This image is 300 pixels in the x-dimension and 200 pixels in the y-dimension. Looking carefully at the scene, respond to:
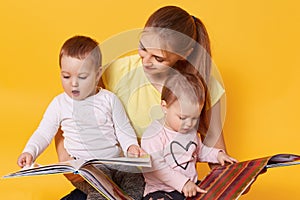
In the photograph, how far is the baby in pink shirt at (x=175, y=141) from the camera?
6.58 feet

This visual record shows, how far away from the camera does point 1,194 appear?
260cm

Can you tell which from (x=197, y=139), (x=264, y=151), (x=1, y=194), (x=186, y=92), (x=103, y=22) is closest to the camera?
(x=186, y=92)

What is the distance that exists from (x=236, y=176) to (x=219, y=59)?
1019 millimetres

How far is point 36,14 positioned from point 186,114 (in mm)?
1319

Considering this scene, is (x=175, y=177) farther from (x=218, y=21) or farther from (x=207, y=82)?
(x=218, y=21)

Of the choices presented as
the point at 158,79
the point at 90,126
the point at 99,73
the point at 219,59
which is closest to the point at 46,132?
the point at 90,126

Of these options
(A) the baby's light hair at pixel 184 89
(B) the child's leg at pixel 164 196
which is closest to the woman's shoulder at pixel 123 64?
(A) the baby's light hair at pixel 184 89

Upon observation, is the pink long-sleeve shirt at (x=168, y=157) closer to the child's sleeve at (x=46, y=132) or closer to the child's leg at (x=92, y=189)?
the child's leg at (x=92, y=189)

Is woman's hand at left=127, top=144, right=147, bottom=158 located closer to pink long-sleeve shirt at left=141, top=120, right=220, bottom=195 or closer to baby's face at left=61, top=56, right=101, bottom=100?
pink long-sleeve shirt at left=141, top=120, right=220, bottom=195

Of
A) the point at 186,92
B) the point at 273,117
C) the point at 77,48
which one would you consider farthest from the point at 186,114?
the point at 273,117

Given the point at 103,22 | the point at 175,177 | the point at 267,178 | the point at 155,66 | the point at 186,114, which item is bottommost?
the point at 267,178

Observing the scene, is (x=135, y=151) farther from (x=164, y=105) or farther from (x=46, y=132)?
(x=46, y=132)

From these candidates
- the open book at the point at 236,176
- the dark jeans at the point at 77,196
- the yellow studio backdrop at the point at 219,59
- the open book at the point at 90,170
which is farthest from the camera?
the yellow studio backdrop at the point at 219,59

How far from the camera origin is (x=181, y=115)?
2008 mm
